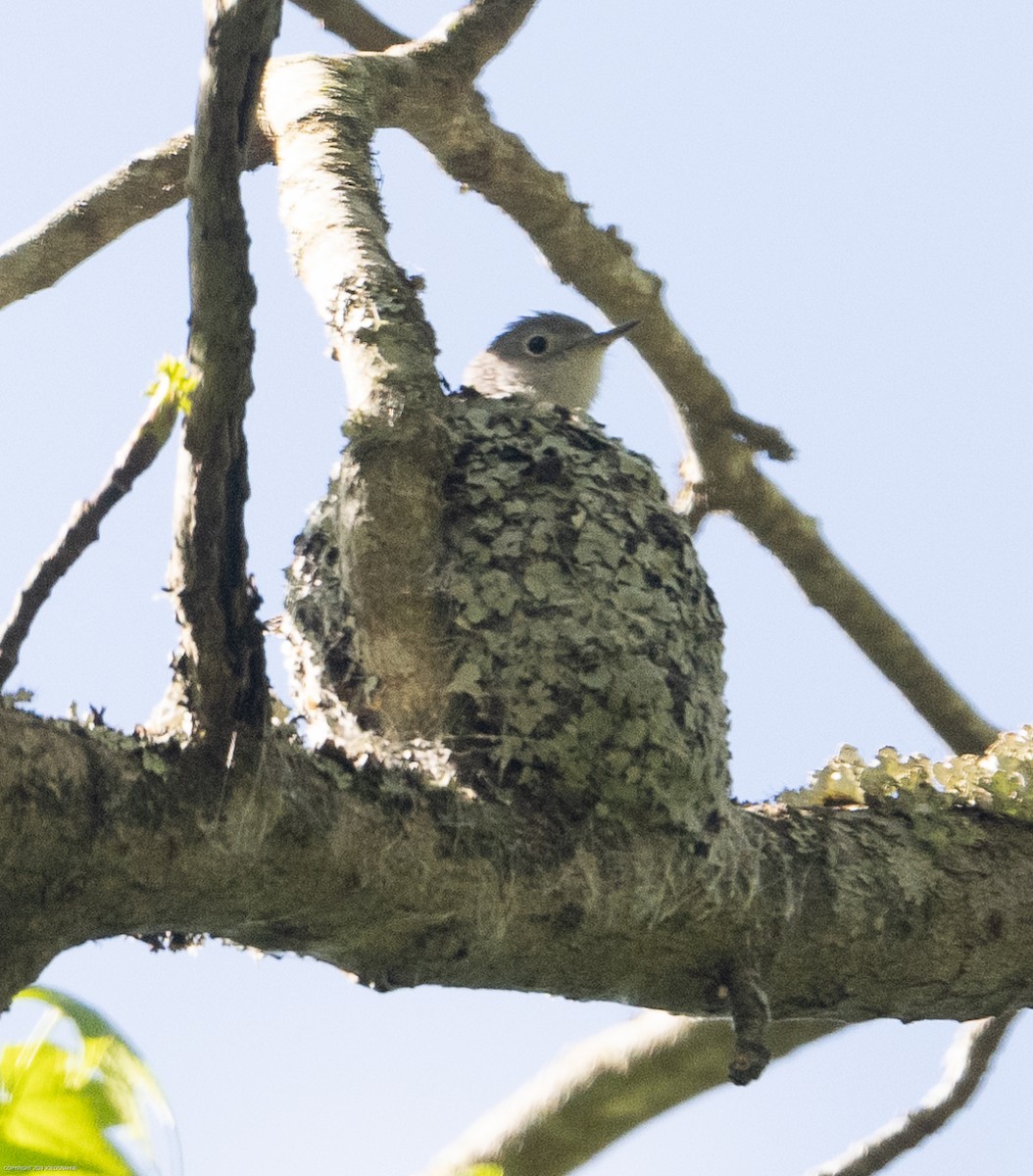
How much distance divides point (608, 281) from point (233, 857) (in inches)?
142

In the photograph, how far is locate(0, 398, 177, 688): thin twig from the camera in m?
2.05

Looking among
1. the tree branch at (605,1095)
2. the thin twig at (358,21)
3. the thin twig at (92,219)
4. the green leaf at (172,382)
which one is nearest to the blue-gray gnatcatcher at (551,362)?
the thin twig at (358,21)

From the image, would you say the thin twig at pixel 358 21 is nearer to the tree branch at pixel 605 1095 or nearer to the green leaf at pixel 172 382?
the tree branch at pixel 605 1095

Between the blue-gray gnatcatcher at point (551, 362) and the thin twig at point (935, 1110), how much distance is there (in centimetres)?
314

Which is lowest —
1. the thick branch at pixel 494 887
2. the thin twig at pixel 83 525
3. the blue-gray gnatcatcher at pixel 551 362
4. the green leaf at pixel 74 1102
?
the green leaf at pixel 74 1102

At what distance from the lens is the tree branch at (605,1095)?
4496 mm

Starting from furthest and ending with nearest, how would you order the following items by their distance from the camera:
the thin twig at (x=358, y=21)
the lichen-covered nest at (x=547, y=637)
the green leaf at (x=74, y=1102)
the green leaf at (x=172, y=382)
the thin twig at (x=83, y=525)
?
the thin twig at (x=358, y=21) < the lichen-covered nest at (x=547, y=637) < the thin twig at (x=83, y=525) < the green leaf at (x=172, y=382) < the green leaf at (x=74, y=1102)

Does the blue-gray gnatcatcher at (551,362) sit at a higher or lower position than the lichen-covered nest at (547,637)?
higher

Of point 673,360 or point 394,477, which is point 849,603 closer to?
point 673,360

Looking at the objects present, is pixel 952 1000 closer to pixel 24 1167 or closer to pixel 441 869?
pixel 441 869

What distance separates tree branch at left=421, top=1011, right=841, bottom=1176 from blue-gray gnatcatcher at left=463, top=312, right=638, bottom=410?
2.92 metres

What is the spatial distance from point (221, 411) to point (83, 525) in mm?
269

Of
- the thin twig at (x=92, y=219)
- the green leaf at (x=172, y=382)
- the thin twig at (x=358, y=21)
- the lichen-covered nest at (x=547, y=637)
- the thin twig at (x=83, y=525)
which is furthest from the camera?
the thin twig at (x=358, y=21)

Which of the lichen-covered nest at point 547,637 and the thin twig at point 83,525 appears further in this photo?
the lichen-covered nest at point 547,637
